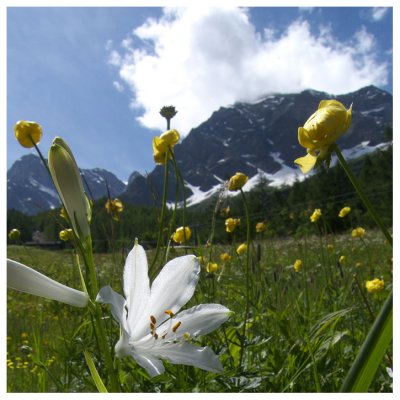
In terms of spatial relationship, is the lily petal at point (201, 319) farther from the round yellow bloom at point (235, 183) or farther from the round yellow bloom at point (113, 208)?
the round yellow bloom at point (113, 208)

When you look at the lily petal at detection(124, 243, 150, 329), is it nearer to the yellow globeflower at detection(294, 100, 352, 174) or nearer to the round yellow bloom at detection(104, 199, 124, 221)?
the yellow globeflower at detection(294, 100, 352, 174)

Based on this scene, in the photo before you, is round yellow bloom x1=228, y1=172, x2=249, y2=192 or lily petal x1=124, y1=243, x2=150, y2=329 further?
round yellow bloom x1=228, y1=172, x2=249, y2=192

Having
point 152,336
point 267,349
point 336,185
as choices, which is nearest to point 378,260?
point 267,349

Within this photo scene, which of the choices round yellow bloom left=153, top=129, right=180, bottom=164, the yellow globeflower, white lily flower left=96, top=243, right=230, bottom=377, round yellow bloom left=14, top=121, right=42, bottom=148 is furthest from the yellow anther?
round yellow bloom left=14, top=121, right=42, bottom=148

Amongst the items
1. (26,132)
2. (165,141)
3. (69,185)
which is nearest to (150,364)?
(69,185)

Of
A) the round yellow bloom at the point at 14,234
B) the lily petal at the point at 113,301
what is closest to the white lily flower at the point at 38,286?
the lily petal at the point at 113,301
